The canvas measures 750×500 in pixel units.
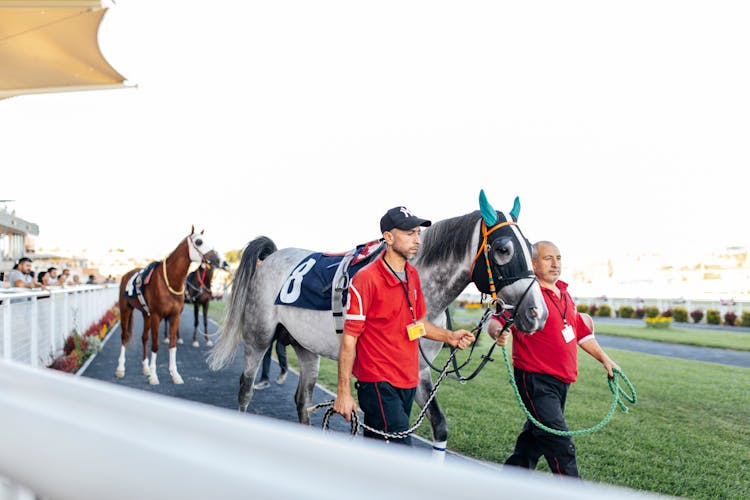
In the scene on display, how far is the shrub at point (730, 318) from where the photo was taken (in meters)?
24.4

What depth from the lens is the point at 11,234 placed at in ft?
102

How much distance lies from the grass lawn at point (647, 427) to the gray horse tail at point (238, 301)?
228 centimetres

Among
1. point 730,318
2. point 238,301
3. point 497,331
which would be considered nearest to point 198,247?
point 238,301

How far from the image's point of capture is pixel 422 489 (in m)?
0.48

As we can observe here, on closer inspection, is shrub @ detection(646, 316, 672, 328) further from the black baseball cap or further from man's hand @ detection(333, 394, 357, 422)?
man's hand @ detection(333, 394, 357, 422)

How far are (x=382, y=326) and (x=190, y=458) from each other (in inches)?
107

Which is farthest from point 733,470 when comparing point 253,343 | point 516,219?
point 253,343

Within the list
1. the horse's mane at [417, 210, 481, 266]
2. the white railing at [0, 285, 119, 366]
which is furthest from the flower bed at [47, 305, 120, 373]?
the horse's mane at [417, 210, 481, 266]

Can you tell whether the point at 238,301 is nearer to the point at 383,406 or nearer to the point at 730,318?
the point at 383,406

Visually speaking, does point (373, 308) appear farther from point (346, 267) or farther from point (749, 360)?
point (749, 360)

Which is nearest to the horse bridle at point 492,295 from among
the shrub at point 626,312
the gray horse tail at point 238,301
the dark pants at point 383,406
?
the dark pants at point 383,406

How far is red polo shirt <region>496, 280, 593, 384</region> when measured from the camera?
3.78m

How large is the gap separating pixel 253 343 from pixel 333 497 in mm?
5344

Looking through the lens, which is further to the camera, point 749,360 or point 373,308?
point 749,360
